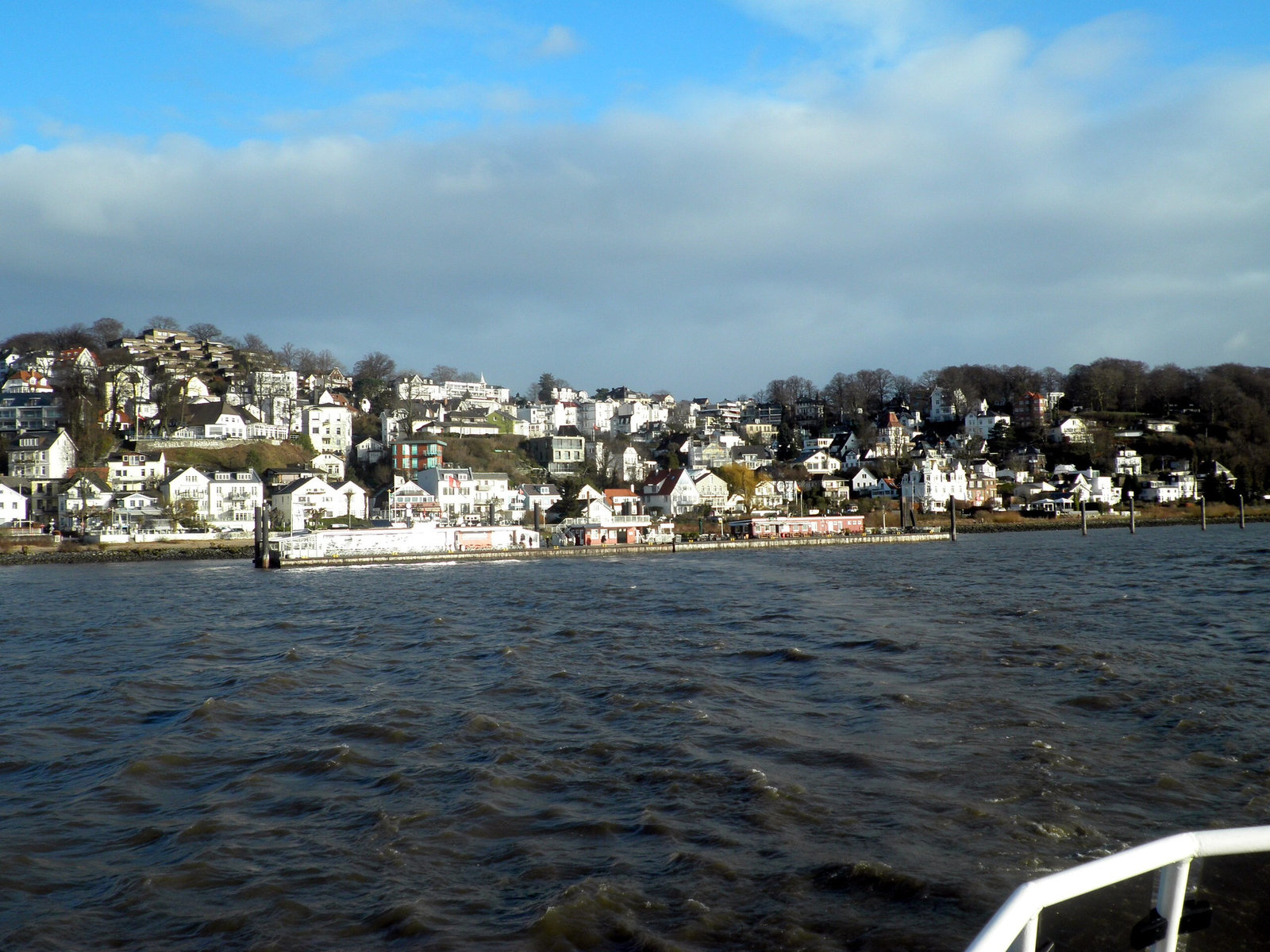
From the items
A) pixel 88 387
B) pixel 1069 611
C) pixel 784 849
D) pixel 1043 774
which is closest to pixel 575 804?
pixel 784 849

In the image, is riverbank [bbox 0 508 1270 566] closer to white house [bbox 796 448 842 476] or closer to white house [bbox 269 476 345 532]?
white house [bbox 269 476 345 532]

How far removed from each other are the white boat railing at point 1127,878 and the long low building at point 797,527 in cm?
5818

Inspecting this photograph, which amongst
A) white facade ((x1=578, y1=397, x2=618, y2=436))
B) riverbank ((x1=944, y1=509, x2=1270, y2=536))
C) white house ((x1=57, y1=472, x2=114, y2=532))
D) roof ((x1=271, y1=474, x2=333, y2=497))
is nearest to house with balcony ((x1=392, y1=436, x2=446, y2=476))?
roof ((x1=271, y1=474, x2=333, y2=497))

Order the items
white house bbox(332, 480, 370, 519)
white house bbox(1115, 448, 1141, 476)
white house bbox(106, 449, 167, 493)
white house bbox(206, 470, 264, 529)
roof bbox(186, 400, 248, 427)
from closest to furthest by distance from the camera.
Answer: white house bbox(206, 470, 264, 529) → white house bbox(106, 449, 167, 493) → white house bbox(332, 480, 370, 519) → roof bbox(186, 400, 248, 427) → white house bbox(1115, 448, 1141, 476)

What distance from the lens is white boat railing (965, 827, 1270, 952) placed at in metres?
2.51

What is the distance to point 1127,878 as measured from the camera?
2740mm

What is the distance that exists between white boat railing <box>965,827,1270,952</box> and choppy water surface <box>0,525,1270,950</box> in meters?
3.17

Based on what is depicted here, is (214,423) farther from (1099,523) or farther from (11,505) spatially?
(1099,523)

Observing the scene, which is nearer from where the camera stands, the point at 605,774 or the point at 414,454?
the point at 605,774

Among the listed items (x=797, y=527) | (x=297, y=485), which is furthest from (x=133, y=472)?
(x=797, y=527)

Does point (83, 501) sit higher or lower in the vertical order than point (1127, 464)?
lower

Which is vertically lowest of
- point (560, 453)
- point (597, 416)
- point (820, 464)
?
point (820, 464)

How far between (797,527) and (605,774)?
2136 inches

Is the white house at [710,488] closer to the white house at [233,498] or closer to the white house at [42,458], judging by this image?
the white house at [233,498]
